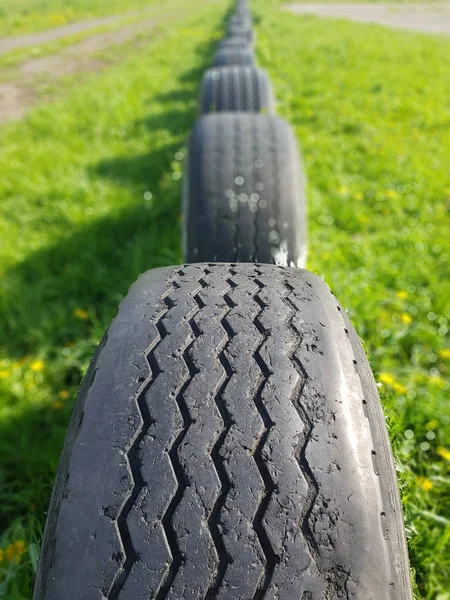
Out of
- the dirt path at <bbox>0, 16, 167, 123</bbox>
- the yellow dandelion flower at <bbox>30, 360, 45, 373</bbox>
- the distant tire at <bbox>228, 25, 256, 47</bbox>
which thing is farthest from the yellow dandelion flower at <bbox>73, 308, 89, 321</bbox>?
the distant tire at <bbox>228, 25, 256, 47</bbox>

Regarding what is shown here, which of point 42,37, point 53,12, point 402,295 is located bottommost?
point 402,295

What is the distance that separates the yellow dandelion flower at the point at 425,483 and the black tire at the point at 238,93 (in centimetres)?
297

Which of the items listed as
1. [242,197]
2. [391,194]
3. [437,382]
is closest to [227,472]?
[242,197]

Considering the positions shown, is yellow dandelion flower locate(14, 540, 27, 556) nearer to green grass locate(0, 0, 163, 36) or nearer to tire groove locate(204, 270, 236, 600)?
tire groove locate(204, 270, 236, 600)

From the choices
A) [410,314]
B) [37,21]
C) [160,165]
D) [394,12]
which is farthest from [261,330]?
[394,12]

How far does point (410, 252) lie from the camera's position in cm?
371

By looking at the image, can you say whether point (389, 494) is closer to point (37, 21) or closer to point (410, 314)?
point (410, 314)

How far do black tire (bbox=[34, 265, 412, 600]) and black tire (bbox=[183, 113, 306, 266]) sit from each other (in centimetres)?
110

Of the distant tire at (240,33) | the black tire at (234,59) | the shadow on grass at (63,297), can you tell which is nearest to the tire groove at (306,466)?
the shadow on grass at (63,297)

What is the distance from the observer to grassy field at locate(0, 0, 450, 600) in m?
2.14

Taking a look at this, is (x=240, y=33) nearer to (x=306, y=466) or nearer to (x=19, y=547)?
(x=19, y=547)

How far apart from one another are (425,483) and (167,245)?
7.49 feet

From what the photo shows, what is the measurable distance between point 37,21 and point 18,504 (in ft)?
77.1

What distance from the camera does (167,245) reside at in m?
3.63
